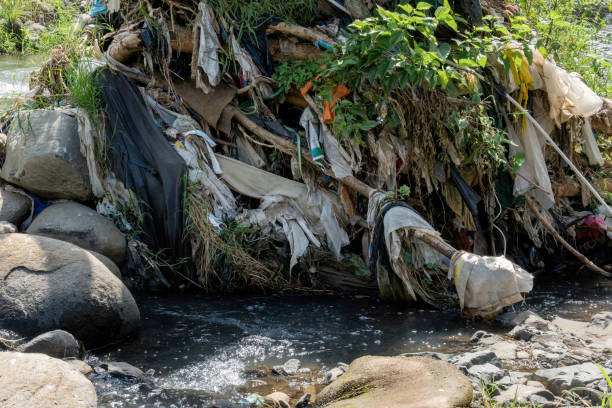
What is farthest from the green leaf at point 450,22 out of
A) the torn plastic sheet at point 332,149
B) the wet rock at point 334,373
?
the wet rock at point 334,373

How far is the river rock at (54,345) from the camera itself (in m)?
3.73

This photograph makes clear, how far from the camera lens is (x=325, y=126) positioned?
5535 mm

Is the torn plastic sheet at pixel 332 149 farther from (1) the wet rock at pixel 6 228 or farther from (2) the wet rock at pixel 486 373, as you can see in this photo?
(1) the wet rock at pixel 6 228

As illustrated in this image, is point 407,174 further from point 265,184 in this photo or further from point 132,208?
point 132,208

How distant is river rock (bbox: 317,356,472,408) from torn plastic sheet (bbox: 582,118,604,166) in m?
3.96

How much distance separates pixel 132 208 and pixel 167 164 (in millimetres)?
543

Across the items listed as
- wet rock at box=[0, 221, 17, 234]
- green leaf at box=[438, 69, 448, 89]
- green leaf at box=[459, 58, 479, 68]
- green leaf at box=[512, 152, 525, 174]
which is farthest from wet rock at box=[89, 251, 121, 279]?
green leaf at box=[512, 152, 525, 174]

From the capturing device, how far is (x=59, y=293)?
4.24 m

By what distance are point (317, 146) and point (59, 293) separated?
8.08ft

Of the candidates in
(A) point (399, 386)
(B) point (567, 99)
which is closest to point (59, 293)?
(A) point (399, 386)

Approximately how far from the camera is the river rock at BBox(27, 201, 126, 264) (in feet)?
17.6

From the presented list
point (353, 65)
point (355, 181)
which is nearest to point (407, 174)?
point (355, 181)

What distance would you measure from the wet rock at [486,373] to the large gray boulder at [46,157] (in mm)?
3887

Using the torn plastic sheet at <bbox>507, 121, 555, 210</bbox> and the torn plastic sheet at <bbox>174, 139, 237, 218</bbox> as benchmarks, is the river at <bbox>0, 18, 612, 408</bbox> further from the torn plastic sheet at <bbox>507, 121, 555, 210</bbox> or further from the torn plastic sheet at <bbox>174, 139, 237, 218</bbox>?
the torn plastic sheet at <bbox>507, 121, 555, 210</bbox>
